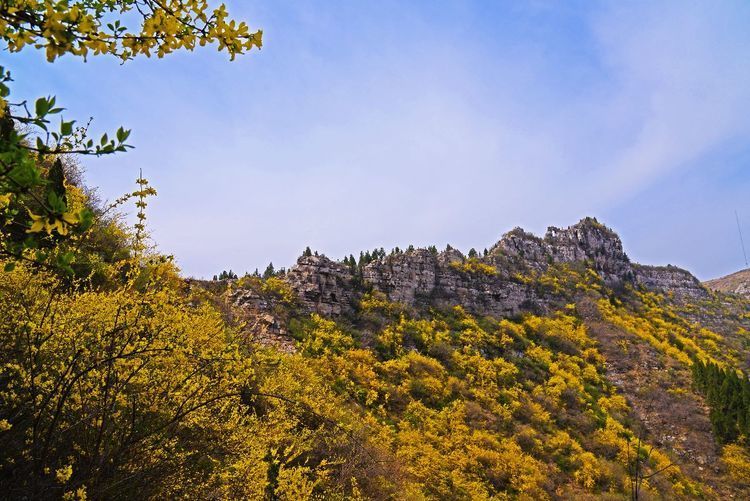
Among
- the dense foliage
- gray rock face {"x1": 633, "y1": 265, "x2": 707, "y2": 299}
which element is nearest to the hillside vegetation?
the dense foliage

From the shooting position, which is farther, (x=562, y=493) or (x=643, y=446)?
(x=643, y=446)

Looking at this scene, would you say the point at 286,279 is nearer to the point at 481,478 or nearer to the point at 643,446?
the point at 481,478

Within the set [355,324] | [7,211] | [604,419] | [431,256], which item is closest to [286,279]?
[355,324]

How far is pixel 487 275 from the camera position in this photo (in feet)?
142

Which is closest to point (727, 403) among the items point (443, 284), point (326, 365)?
point (443, 284)

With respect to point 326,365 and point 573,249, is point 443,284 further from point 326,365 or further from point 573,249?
point 573,249

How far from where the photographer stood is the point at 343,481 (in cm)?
1061

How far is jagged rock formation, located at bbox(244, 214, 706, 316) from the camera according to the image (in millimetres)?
30375

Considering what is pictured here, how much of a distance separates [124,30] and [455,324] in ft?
116

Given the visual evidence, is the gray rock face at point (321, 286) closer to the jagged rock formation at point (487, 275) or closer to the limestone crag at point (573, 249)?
the jagged rock formation at point (487, 275)

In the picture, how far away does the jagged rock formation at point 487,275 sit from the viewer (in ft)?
99.7

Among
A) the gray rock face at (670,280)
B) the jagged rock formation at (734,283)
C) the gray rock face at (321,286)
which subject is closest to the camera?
the gray rock face at (321,286)

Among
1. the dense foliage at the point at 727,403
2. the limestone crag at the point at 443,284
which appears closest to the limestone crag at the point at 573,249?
the limestone crag at the point at 443,284

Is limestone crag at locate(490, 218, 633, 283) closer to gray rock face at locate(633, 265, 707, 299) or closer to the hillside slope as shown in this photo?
the hillside slope
